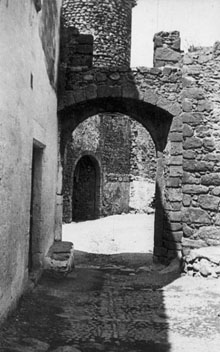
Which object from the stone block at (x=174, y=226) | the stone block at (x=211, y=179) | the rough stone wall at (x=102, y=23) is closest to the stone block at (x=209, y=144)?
the stone block at (x=211, y=179)

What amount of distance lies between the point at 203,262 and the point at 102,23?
12.5 metres

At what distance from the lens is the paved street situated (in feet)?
11.9

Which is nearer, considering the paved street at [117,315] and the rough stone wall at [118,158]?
the paved street at [117,315]

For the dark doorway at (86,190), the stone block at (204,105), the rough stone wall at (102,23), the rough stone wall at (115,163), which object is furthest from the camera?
the rough stone wall at (102,23)

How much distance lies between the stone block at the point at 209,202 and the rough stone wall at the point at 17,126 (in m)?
2.73

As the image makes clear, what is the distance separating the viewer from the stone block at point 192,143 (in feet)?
23.7

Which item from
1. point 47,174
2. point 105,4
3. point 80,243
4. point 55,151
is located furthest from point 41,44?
point 105,4

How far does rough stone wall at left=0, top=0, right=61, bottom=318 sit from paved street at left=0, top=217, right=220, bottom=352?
31 cm

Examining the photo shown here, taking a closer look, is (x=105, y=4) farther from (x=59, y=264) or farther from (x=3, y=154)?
(x=3, y=154)

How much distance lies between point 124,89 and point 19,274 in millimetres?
4335

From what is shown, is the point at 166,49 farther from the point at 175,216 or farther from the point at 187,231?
the point at 187,231

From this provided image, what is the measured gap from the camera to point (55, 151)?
7.52 metres

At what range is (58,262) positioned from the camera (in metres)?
6.26

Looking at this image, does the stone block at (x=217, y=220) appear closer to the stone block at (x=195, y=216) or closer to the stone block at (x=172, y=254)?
the stone block at (x=195, y=216)
